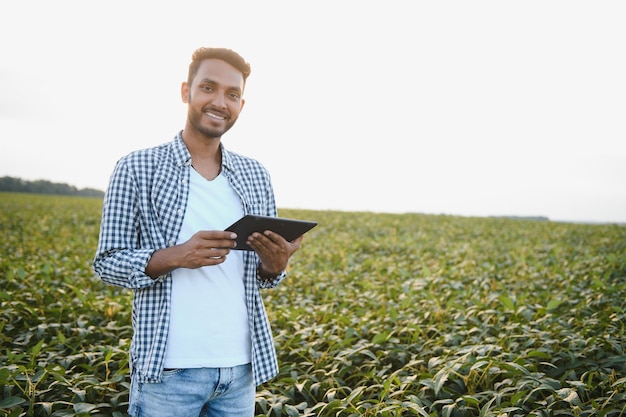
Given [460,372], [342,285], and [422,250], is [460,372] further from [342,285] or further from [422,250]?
[422,250]

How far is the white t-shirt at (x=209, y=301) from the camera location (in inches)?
67.3

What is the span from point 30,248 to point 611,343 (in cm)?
846

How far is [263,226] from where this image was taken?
168 centimetres

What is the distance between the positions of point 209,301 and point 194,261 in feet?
0.87

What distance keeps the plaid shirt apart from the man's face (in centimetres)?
13

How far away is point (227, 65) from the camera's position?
1889 mm

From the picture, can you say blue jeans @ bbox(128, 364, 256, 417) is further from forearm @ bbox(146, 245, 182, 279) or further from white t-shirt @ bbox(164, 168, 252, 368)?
forearm @ bbox(146, 245, 182, 279)

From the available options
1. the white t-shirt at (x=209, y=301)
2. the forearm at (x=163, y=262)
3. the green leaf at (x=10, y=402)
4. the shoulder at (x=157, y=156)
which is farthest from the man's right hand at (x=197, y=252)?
the green leaf at (x=10, y=402)

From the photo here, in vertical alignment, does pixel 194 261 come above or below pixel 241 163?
below

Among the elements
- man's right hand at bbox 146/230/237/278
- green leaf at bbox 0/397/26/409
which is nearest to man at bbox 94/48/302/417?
man's right hand at bbox 146/230/237/278

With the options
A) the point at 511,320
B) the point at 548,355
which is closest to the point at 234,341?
the point at 548,355

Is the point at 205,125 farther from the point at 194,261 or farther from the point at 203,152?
the point at 194,261

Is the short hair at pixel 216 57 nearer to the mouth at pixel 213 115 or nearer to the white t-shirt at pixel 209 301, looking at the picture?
the mouth at pixel 213 115

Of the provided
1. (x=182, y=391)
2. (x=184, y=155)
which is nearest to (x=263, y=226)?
(x=184, y=155)
